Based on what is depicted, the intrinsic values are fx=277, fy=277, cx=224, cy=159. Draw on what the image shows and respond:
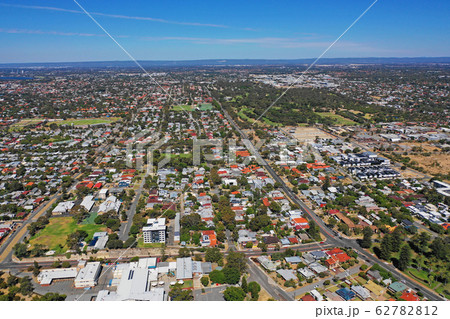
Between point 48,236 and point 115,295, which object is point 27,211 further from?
point 115,295

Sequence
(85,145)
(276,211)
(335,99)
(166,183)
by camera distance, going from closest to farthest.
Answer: (276,211) → (166,183) → (85,145) → (335,99)

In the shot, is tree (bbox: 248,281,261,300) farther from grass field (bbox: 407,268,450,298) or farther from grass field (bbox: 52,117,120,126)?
grass field (bbox: 52,117,120,126)

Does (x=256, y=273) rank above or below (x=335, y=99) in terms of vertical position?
below

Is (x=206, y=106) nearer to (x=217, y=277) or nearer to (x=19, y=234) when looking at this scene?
(x=19, y=234)

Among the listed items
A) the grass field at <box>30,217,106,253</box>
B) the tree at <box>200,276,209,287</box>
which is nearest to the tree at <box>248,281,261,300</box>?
the tree at <box>200,276,209,287</box>

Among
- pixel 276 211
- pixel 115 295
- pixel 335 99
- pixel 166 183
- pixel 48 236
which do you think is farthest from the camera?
pixel 335 99

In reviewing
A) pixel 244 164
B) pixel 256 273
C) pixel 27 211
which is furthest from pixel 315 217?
pixel 27 211

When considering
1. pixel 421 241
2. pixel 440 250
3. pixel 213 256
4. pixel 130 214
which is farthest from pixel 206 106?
pixel 440 250
